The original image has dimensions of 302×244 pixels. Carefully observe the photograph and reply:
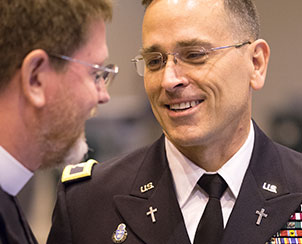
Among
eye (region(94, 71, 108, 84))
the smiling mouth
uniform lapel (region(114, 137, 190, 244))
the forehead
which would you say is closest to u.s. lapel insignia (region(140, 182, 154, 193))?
uniform lapel (region(114, 137, 190, 244))

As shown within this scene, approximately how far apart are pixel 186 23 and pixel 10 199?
89cm

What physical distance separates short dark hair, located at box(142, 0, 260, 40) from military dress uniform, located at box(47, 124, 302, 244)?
0.39m

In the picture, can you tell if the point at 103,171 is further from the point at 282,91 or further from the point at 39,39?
the point at 282,91

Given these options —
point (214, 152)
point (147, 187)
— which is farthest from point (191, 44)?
point (147, 187)

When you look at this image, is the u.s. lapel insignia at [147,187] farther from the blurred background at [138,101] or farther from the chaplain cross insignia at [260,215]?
the blurred background at [138,101]

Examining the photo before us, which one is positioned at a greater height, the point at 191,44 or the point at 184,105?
the point at 191,44

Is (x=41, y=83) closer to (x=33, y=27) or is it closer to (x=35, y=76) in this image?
(x=35, y=76)

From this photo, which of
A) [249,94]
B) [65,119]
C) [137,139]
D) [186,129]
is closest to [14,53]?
[65,119]

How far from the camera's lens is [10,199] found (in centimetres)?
151

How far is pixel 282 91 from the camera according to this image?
146 inches

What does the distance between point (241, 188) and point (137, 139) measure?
1.66 meters

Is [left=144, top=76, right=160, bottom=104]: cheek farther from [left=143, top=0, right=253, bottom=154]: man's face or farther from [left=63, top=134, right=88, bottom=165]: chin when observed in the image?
[left=63, top=134, right=88, bottom=165]: chin

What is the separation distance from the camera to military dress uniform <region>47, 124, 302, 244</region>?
1.94m

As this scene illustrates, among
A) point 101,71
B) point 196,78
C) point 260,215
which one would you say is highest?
point 101,71
